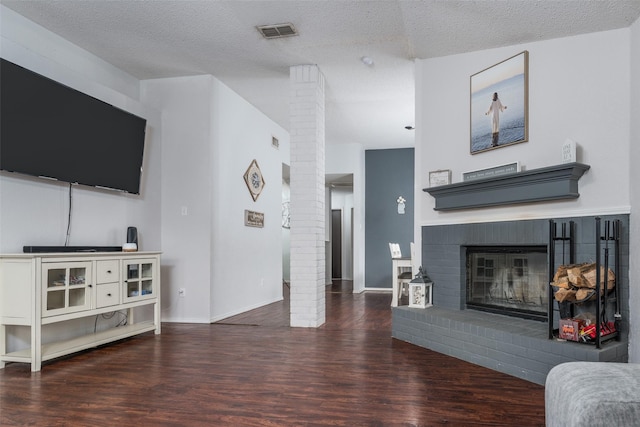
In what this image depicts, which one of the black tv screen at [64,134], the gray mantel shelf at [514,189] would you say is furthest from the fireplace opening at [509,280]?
the black tv screen at [64,134]

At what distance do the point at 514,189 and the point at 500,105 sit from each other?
28.8 inches

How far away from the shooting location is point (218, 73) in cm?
505

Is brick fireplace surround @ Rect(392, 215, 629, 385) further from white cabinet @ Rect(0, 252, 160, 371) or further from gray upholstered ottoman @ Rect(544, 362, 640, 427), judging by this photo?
white cabinet @ Rect(0, 252, 160, 371)

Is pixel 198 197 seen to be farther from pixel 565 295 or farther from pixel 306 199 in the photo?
pixel 565 295

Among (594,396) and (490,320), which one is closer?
(594,396)

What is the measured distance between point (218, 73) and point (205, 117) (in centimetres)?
50

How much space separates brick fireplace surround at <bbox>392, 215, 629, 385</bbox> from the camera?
9.21 ft

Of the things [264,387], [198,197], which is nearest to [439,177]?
[264,387]

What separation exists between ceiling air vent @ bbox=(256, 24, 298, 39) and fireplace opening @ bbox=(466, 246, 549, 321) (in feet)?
7.88

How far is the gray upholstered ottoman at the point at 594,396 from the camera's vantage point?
1188 millimetres

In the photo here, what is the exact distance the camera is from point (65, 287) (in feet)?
11.0

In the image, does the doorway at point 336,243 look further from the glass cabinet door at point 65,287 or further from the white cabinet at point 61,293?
the glass cabinet door at point 65,287

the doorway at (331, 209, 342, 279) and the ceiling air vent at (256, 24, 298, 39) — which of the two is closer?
the ceiling air vent at (256, 24, 298, 39)

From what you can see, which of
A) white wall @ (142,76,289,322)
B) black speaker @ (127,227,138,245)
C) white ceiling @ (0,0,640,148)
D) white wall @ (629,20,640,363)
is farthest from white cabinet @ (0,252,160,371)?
white wall @ (629,20,640,363)
